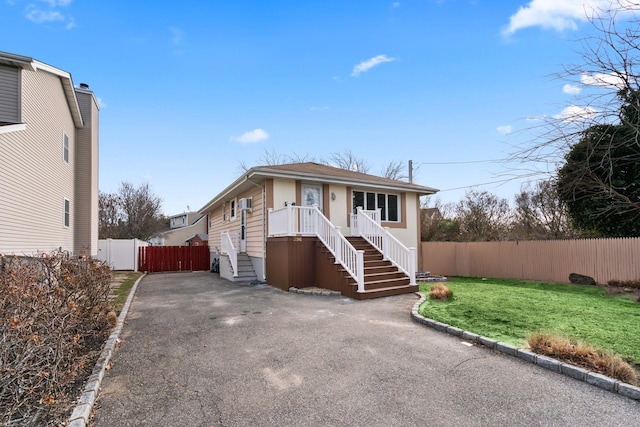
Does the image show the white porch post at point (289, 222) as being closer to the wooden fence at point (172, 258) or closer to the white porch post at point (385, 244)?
the white porch post at point (385, 244)

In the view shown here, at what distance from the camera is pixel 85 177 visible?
15.0 m

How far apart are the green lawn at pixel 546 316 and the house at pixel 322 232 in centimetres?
205

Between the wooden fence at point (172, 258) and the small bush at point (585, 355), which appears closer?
the small bush at point (585, 355)

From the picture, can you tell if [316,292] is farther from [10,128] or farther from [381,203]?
[10,128]

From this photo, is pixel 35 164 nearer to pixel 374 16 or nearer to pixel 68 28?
pixel 68 28

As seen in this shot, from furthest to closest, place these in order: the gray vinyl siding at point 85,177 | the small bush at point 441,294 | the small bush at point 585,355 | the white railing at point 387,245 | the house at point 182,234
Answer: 1. the house at point 182,234
2. the gray vinyl siding at point 85,177
3. the white railing at point 387,245
4. the small bush at point 441,294
5. the small bush at point 585,355

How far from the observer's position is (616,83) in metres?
2.69

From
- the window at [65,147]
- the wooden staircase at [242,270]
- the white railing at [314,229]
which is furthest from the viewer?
the window at [65,147]

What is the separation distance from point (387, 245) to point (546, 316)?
4.88m

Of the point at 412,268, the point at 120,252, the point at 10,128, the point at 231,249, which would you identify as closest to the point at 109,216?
the point at 120,252

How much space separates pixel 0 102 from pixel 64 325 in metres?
9.56

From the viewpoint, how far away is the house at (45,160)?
8844mm

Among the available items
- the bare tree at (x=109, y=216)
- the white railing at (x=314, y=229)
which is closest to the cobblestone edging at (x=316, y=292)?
the white railing at (x=314, y=229)

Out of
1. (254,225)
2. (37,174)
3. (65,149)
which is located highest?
(65,149)
